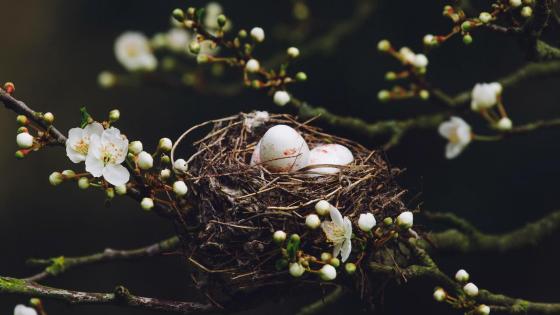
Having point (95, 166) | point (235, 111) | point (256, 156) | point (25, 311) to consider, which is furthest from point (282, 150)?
point (235, 111)

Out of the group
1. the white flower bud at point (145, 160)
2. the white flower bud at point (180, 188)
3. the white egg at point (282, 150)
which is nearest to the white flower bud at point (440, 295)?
the white egg at point (282, 150)

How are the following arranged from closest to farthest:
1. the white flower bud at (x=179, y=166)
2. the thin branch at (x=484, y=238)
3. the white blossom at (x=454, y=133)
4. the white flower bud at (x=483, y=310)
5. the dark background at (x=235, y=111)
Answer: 1. the white flower bud at (x=483, y=310)
2. the white flower bud at (x=179, y=166)
3. the white blossom at (x=454, y=133)
4. the thin branch at (x=484, y=238)
5. the dark background at (x=235, y=111)

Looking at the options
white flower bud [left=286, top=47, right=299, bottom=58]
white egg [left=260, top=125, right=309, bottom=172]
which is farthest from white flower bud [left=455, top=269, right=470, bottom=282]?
white flower bud [left=286, top=47, right=299, bottom=58]

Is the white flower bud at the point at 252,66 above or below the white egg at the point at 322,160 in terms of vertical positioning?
above

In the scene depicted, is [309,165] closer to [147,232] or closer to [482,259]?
[482,259]

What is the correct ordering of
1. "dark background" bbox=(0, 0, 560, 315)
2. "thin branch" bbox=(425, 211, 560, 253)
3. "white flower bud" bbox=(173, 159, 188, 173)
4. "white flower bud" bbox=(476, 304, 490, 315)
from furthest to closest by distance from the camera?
"dark background" bbox=(0, 0, 560, 315) < "thin branch" bbox=(425, 211, 560, 253) < "white flower bud" bbox=(173, 159, 188, 173) < "white flower bud" bbox=(476, 304, 490, 315)

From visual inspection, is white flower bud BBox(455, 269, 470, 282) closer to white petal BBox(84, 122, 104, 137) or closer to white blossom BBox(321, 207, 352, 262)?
white blossom BBox(321, 207, 352, 262)

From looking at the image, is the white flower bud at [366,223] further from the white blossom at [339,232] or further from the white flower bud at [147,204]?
the white flower bud at [147,204]

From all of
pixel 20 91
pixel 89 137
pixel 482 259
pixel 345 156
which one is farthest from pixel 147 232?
pixel 89 137
